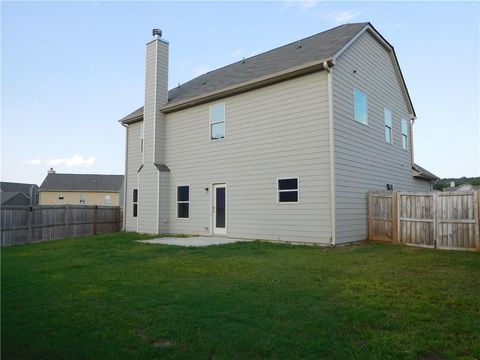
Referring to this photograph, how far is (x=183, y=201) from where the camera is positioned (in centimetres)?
1445

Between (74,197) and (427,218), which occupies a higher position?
(74,197)

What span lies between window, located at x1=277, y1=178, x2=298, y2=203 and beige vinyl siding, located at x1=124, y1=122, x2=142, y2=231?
28.8ft

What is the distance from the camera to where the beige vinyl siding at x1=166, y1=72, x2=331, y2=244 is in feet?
34.2

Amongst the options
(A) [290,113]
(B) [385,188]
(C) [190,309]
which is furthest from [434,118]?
(C) [190,309]

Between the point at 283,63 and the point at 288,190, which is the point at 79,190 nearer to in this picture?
the point at 283,63

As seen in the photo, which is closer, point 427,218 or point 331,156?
point 331,156

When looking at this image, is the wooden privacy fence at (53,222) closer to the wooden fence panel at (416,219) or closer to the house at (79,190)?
the wooden fence panel at (416,219)

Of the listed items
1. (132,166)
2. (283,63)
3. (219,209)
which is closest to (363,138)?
(283,63)

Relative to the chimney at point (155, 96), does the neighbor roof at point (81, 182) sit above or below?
below

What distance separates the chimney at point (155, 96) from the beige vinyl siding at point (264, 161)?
1.25 metres

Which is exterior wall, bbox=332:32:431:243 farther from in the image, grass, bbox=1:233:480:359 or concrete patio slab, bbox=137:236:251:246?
concrete patio slab, bbox=137:236:251:246

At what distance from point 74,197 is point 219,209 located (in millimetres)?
42050

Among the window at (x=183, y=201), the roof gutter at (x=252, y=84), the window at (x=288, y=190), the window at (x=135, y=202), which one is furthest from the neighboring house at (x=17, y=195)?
the window at (x=288, y=190)

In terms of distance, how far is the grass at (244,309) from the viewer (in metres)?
3.12
